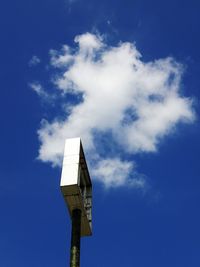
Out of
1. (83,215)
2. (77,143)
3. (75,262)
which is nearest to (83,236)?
(83,215)

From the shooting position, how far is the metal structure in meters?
25.9

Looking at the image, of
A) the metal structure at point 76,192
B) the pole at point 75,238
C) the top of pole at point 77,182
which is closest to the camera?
the pole at point 75,238

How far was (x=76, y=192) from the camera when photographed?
86.7 feet

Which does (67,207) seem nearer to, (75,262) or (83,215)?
(83,215)

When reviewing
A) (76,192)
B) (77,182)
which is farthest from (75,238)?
(77,182)

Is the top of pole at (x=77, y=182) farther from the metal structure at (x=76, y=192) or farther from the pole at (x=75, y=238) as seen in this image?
the pole at (x=75, y=238)

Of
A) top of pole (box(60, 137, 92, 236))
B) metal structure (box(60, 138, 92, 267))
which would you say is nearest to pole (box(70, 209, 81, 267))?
metal structure (box(60, 138, 92, 267))

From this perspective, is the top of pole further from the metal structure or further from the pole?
the pole

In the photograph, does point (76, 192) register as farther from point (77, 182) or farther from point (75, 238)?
point (75, 238)

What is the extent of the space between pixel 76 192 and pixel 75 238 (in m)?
2.79

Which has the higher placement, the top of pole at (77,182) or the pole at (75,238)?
the top of pole at (77,182)

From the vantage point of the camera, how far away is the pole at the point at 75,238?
24438mm

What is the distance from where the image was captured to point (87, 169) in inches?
1164

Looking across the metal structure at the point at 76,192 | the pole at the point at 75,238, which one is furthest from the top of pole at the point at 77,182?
the pole at the point at 75,238
